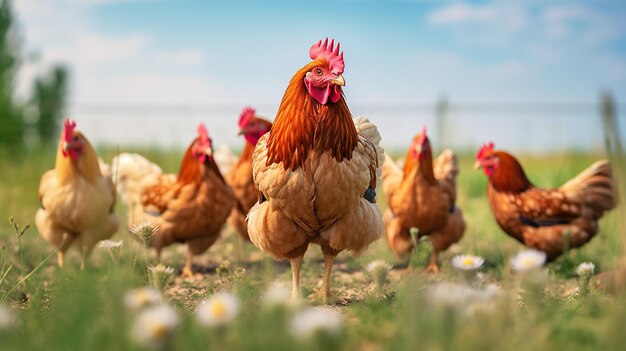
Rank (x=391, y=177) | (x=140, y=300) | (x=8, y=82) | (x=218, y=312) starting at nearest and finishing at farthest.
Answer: (x=218, y=312)
(x=140, y=300)
(x=391, y=177)
(x=8, y=82)

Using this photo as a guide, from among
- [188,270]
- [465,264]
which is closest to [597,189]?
[465,264]

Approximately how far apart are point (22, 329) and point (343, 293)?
7.98ft

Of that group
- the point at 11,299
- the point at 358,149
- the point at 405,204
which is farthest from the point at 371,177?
the point at 11,299

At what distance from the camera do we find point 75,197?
18.2ft

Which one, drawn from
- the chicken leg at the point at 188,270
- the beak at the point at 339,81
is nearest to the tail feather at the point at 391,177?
the chicken leg at the point at 188,270

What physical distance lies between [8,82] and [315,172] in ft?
38.9

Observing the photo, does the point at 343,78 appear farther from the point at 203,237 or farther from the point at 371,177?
the point at 203,237

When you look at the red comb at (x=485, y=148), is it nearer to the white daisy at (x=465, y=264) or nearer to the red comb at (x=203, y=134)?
the red comb at (x=203, y=134)

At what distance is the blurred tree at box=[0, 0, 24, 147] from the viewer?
12766 mm

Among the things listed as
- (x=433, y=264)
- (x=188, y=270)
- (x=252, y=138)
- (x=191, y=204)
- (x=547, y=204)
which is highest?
(x=252, y=138)

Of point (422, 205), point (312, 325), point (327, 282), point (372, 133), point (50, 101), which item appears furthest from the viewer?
point (50, 101)

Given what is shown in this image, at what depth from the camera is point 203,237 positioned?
584cm

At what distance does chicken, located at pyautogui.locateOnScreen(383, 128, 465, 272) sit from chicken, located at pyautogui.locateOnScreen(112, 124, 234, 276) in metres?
1.62

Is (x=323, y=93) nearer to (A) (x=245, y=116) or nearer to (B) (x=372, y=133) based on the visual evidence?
(B) (x=372, y=133)
